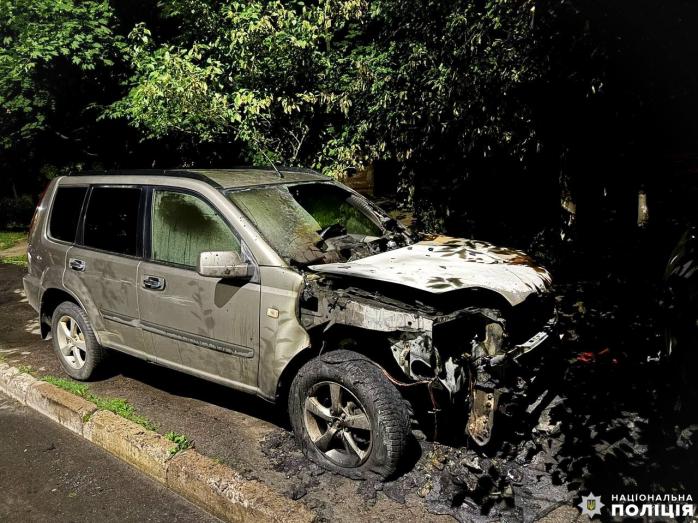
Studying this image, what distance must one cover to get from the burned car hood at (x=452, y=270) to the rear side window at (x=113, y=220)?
1683 mm

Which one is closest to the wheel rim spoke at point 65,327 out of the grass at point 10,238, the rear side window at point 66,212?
the rear side window at point 66,212

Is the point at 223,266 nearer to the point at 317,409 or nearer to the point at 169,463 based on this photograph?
the point at 317,409

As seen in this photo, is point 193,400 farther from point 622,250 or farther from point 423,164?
point 622,250

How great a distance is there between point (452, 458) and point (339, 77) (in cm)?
503

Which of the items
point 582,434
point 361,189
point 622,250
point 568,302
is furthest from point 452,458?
point 361,189

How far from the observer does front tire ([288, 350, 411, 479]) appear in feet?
10.1

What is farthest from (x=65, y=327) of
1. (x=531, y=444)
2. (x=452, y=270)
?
(x=531, y=444)

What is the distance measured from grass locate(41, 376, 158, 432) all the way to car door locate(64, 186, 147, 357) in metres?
0.41

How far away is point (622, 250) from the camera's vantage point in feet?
22.8

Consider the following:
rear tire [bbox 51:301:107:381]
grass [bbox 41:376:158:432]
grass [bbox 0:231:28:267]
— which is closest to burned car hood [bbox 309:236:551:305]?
grass [bbox 41:376:158:432]

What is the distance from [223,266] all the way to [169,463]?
1291 mm

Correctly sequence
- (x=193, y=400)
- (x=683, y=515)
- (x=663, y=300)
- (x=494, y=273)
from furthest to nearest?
1. (x=193, y=400)
2. (x=494, y=273)
3. (x=683, y=515)
4. (x=663, y=300)

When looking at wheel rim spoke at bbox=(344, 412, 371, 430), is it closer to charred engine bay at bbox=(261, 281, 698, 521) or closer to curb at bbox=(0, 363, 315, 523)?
charred engine bay at bbox=(261, 281, 698, 521)

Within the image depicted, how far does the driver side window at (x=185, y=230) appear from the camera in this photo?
148 inches
